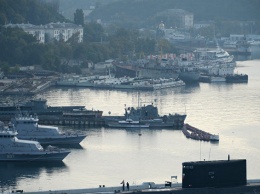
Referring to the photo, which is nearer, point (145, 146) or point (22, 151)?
point (22, 151)

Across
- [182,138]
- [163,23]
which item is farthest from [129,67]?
[163,23]

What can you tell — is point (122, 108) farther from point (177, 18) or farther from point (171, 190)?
point (177, 18)

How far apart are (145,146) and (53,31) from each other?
38.7m

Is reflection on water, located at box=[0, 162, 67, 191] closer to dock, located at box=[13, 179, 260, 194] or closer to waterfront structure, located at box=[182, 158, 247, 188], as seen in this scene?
dock, located at box=[13, 179, 260, 194]

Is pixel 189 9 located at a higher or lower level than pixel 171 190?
higher

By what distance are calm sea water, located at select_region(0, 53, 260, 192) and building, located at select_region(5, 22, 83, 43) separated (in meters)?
18.0

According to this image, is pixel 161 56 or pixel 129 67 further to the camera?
pixel 161 56

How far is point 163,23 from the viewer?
11144cm

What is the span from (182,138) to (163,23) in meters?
66.4

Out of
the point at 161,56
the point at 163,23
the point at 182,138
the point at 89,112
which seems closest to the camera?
the point at 182,138

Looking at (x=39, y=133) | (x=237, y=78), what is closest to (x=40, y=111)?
(x=39, y=133)

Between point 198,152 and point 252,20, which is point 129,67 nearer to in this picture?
point 198,152

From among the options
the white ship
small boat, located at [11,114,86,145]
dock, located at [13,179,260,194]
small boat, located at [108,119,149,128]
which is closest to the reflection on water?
small boat, located at [11,114,86,145]

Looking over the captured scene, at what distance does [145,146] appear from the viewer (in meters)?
43.4
